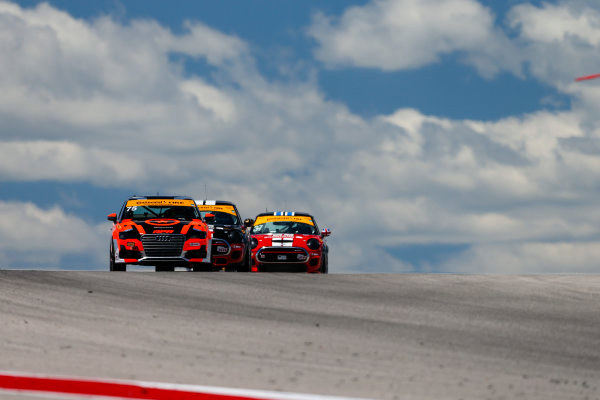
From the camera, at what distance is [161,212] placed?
23625mm

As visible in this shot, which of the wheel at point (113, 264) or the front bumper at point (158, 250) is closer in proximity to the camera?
the front bumper at point (158, 250)

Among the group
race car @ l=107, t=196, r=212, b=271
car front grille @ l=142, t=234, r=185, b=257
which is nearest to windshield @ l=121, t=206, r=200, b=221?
race car @ l=107, t=196, r=212, b=271

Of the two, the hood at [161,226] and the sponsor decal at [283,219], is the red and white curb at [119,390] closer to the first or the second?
the hood at [161,226]

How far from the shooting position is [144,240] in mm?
22234

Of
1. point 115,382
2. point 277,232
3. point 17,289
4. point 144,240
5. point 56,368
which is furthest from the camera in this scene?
point 277,232

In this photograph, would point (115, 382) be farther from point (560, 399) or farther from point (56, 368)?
point (560, 399)

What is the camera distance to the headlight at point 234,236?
989 inches

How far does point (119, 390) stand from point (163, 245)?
14.0 metres

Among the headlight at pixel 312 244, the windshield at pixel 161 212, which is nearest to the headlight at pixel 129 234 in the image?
the windshield at pixel 161 212

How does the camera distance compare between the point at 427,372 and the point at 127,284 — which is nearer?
the point at 427,372

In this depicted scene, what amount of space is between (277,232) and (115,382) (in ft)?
55.9

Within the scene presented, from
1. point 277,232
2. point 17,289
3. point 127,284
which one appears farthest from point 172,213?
point 17,289

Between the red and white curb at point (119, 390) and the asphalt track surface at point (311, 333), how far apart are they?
0.77 metres

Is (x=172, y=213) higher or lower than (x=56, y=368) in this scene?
higher
